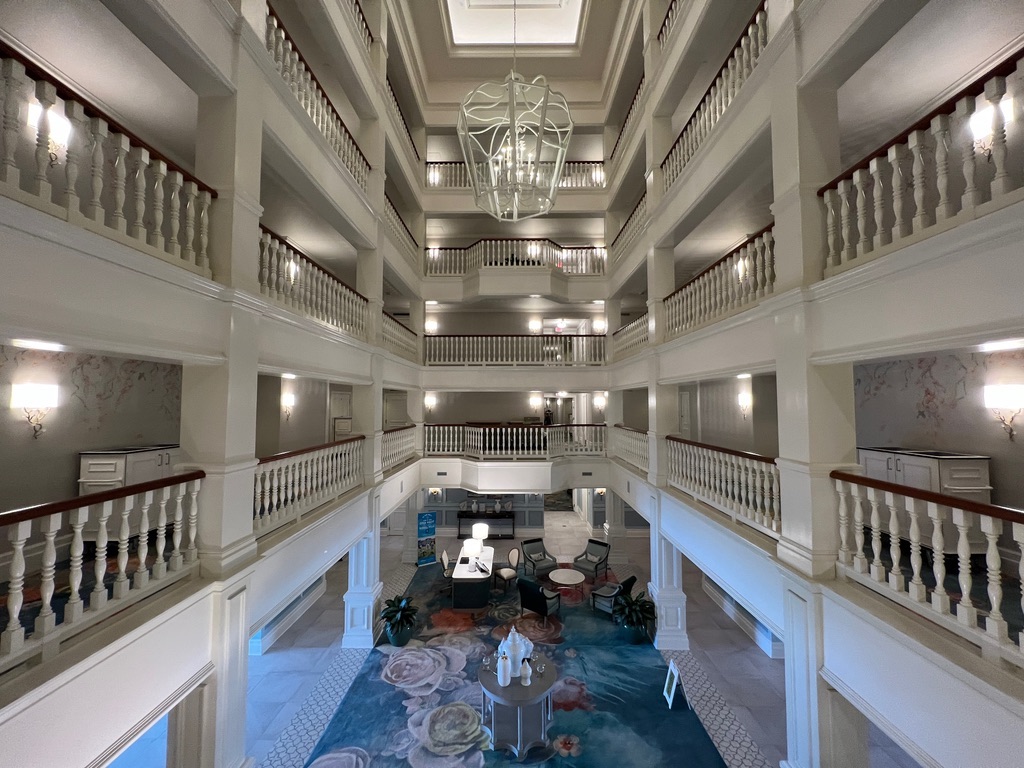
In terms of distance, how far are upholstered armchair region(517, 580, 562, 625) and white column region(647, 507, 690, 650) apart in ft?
6.95

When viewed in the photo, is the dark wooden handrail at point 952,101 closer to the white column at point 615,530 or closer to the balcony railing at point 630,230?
the balcony railing at point 630,230

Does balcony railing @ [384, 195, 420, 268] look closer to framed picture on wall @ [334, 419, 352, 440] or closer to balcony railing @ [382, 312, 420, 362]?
balcony railing @ [382, 312, 420, 362]

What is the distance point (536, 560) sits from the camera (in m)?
11.2

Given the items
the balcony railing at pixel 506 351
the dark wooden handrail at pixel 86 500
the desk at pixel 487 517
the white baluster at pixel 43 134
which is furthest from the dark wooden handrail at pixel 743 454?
the desk at pixel 487 517

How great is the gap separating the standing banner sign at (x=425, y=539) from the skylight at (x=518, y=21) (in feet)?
40.3

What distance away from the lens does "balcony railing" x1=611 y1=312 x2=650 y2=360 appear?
8.62 m

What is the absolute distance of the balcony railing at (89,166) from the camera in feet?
7.33

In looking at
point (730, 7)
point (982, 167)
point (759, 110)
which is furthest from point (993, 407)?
point (730, 7)

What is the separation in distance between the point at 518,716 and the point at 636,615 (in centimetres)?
336

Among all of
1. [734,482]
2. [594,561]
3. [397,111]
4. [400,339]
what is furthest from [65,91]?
[594,561]

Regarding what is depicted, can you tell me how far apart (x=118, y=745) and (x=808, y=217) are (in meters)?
6.37

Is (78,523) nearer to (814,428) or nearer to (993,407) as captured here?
(814,428)

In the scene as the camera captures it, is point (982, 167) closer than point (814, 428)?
No

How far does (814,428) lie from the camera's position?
145 inches
